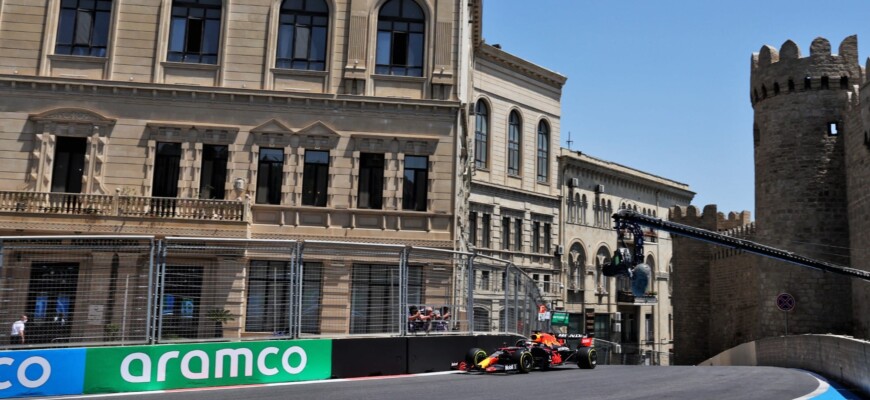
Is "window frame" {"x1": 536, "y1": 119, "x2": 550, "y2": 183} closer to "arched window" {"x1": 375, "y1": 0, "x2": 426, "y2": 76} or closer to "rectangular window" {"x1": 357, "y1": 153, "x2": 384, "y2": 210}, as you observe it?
"arched window" {"x1": 375, "y1": 0, "x2": 426, "y2": 76}

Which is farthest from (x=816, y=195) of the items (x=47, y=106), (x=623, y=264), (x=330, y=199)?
(x=47, y=106)

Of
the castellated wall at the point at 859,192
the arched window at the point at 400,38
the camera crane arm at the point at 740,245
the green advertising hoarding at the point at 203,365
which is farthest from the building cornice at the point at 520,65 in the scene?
the green advertising hoarding at the point at 203,365

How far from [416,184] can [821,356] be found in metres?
14.0

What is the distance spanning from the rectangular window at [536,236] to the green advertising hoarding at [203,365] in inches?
1535

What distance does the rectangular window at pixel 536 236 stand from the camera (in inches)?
2105

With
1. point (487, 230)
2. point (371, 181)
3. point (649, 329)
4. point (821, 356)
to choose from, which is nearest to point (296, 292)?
point (371, 181)

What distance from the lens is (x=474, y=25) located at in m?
42.0

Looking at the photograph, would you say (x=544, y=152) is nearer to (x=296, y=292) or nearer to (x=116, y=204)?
(x=116, y=204)

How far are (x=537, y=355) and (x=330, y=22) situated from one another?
630 inches

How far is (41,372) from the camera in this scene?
41.7ft

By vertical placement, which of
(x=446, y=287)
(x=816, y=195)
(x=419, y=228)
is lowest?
(x=446, y=287)

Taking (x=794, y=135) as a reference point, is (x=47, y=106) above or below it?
below

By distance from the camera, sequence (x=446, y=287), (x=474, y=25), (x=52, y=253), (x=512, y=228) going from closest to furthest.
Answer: (x=52, y=253) < (x=446, y=287) < (x=474, y=25) < (x=512, y=228)

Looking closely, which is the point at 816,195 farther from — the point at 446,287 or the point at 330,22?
the point at 446,287
